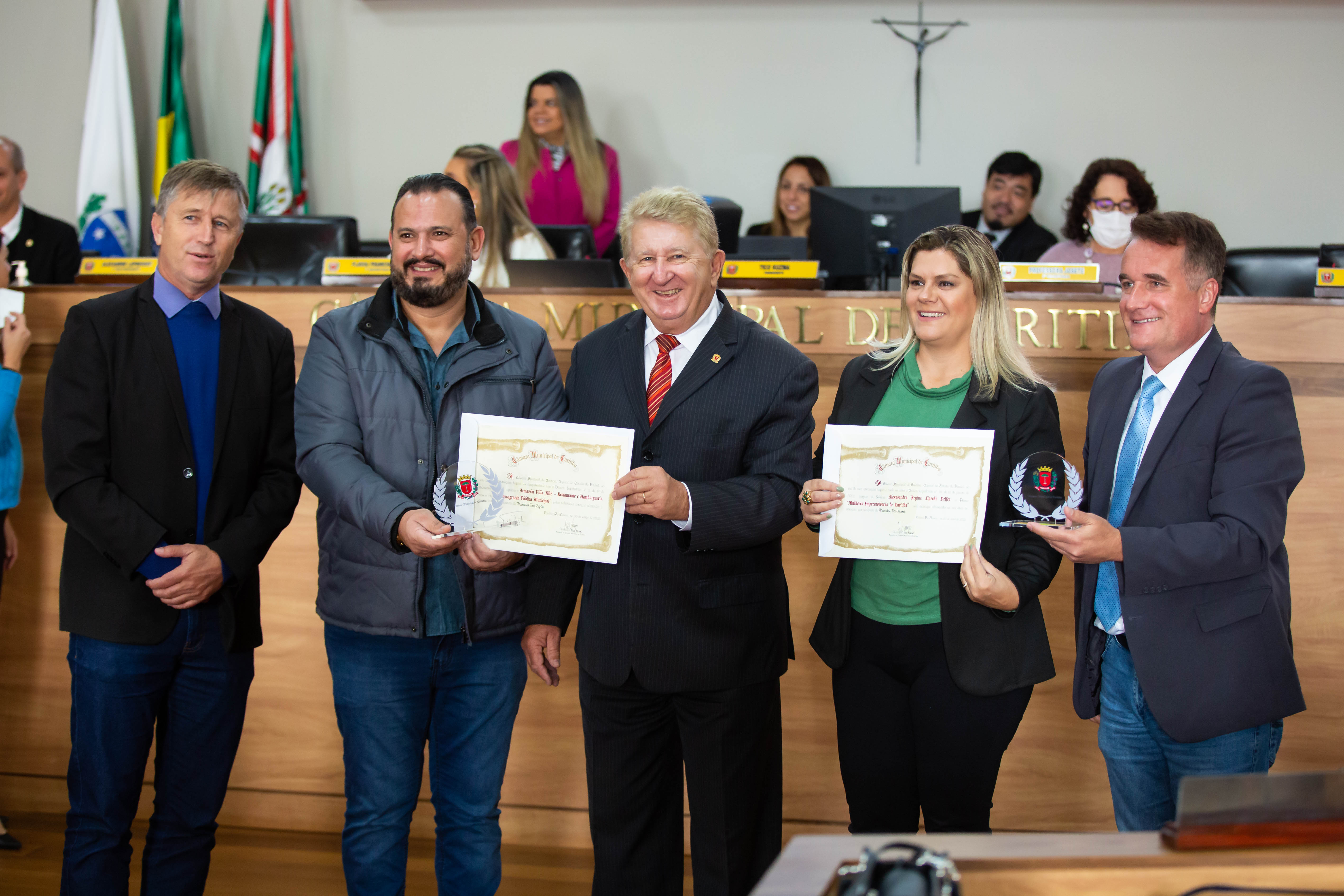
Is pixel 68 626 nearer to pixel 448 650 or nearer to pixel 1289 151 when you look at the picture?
pixel 448 650

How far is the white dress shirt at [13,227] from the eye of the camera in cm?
382

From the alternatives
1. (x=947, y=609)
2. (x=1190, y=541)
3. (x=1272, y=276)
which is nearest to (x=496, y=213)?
(x=947, y=609)

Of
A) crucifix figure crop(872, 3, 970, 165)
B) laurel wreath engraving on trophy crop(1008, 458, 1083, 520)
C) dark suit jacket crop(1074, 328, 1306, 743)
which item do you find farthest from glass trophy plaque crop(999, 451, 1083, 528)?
crucifix figure crop(872, 3, 970, 165)

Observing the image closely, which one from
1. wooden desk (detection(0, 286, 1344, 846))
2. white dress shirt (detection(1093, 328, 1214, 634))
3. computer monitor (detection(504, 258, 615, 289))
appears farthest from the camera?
computer monitor (detection(504, 258, 615, 289))

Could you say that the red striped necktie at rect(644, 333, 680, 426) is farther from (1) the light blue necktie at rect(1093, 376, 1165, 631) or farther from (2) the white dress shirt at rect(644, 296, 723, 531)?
(1) the light blue necktie at rect(1093, 376, 1165, 631)

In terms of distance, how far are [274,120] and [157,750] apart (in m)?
4.38

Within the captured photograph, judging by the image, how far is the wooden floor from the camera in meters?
2.68

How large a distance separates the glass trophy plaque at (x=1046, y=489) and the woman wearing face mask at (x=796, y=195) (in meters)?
3.34

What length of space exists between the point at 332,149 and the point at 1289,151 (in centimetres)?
534

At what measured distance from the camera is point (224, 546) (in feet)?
6.81

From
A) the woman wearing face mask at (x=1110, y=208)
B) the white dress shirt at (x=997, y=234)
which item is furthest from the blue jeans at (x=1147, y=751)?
the white dress shirt at (x=997, y=234)

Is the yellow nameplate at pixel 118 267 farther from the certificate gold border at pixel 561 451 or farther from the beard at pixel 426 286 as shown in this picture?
the certificate gold border at pixel 561 451

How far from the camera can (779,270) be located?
284cm

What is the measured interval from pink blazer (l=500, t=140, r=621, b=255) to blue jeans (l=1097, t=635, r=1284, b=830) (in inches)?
140
